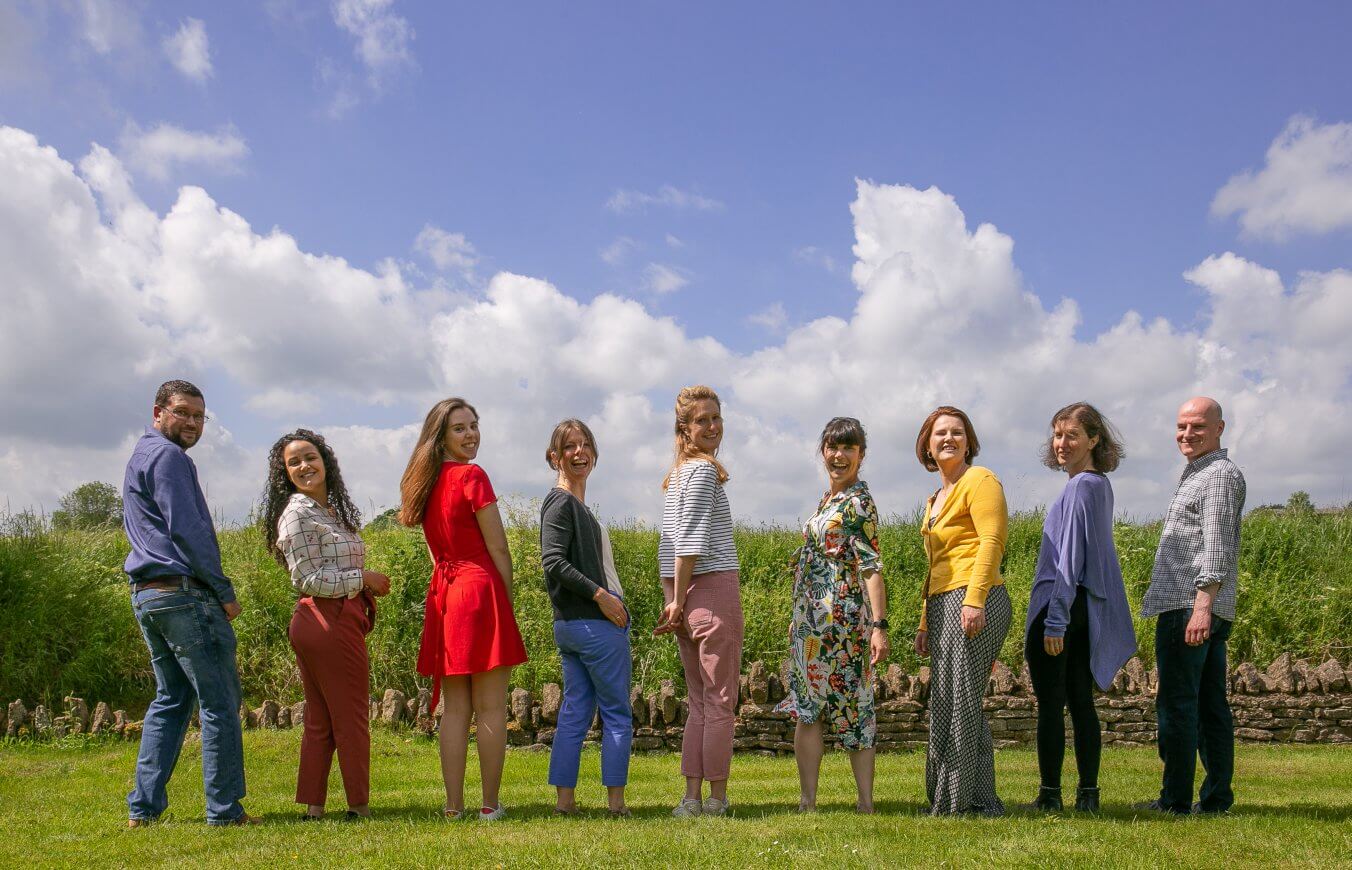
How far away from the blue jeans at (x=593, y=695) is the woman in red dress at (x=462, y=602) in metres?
0.28

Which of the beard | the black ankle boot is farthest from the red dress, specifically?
the black ankle boot

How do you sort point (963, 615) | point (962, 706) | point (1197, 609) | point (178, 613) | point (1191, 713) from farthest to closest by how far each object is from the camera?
point (1191, 713) < point (1197, 609) < point (178, 613) < point (962, 706) < point (963, 615)

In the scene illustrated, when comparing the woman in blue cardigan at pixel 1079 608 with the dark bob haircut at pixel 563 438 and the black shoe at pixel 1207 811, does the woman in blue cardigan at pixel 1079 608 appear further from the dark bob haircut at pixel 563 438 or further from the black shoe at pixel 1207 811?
the dark bob haircut at pixel 563 438

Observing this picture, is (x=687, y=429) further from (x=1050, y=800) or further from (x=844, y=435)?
(x=1050, y=800)

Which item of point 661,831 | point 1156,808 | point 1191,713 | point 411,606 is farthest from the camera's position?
point 411,606

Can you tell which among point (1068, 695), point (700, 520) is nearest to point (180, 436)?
point (700, 520)

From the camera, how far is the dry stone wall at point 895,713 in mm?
8523

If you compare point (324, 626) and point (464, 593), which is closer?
point (464, 593)

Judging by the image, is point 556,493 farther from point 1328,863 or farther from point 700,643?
point 1328,863

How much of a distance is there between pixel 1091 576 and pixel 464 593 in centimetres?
319

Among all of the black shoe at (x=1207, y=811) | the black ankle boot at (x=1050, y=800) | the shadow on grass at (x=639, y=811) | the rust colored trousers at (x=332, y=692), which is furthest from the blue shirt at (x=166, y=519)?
the black shoe at (x=1207, y=811)

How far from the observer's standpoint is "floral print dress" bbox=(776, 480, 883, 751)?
4965 millimetres

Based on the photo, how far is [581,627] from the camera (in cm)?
498

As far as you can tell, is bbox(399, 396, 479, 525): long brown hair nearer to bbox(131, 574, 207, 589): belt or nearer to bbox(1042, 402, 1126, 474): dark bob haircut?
bbox(131, 574, 207, 589): belt
